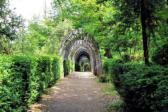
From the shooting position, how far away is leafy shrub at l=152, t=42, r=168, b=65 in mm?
4176

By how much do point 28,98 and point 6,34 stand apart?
5.23 metres

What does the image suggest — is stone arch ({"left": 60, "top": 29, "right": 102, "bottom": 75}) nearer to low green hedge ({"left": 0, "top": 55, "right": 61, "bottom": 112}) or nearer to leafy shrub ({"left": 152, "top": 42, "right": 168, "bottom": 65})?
leafy shrub ({"left": 152, "top": 42, "right": 168, "bottom": 65})

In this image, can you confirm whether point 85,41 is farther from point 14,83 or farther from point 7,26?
point 14,83

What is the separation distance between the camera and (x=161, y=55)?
4.32 metres

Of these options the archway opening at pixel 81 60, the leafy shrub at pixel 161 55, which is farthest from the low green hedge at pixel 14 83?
the archway opening at pixel 81 60

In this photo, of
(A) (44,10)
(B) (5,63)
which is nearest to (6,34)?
(B) (5,63)

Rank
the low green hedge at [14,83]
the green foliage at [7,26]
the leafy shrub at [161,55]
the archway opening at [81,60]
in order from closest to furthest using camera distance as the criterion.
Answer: the low green hedge at [14,83] < the leafy shrub at [161,55] < the green foliage at [7,26] < the archway opening at [81,60]

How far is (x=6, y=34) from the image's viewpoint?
755 centimetres

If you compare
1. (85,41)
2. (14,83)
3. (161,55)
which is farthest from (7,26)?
(85,41)

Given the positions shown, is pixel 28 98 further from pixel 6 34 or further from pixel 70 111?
pixel 6 34

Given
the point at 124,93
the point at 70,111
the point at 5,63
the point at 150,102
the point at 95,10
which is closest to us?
the point at 150,102

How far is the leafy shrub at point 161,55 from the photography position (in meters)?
4.18

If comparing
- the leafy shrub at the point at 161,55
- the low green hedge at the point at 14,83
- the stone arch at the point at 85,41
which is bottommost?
the low green hedge at the point at 14,83

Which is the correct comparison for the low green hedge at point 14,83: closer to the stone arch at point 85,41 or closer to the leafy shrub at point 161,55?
the leafy shrub at point 161,55
